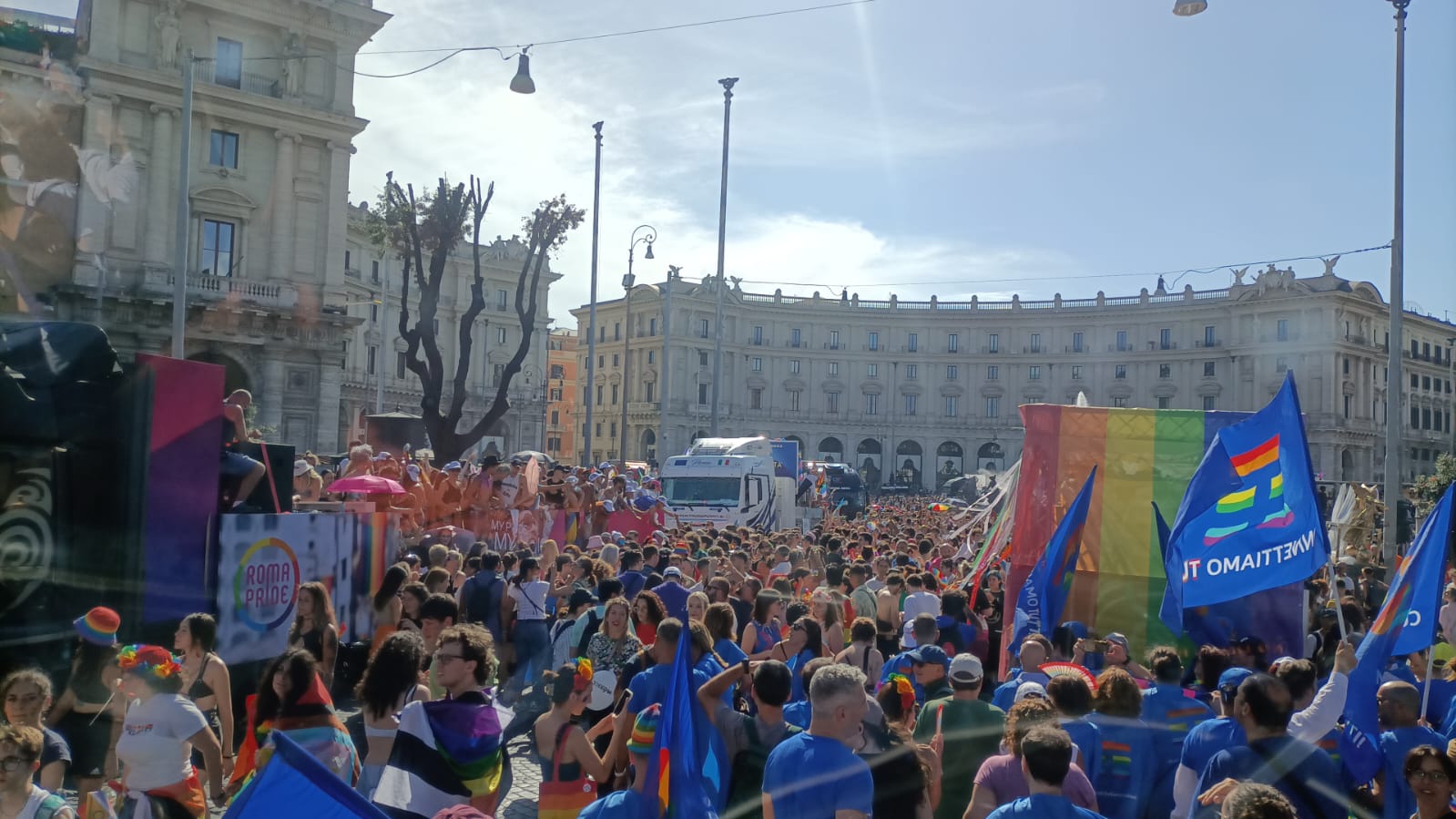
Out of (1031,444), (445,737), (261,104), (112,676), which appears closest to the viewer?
(445,737)

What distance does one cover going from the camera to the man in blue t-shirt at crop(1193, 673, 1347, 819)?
4.39 meters

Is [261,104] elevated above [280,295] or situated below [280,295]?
above

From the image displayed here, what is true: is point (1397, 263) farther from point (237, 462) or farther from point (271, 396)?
point (271, 396)

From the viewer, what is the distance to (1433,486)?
Answer: 101 feet

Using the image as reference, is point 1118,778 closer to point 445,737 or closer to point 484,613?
point 445,737

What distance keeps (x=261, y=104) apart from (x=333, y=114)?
219 cm

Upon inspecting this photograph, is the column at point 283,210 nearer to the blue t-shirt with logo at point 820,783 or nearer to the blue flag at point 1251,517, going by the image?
the blue flag at point 1251,517

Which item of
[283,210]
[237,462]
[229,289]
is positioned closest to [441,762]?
[237,462]

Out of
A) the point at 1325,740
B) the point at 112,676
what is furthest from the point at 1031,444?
the point at 112,676

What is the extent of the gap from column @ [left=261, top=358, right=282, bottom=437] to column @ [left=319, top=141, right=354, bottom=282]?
11.3 ft

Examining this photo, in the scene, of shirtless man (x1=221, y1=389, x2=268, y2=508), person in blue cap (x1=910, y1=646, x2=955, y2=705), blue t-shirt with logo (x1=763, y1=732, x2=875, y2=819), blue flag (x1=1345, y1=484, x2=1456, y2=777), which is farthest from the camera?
shirtless man (x1=221, y1=389, x2=268, y2=508)

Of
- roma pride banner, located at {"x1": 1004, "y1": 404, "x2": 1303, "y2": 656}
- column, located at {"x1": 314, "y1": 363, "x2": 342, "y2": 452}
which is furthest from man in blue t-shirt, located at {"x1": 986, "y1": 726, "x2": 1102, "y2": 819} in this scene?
column, located at {"x1": 314, "y1": 363, "x2": 342, "y2": 452}

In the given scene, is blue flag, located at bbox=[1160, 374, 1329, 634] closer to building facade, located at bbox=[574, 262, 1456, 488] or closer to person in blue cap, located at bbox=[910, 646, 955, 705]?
person in blue cap, located at bbox=[910, 646, 955, 705]

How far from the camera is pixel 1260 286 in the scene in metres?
71.7
